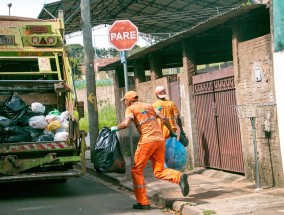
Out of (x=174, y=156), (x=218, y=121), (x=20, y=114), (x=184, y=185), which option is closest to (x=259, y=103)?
(x=174, y=156)

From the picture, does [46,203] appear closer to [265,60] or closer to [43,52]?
[43,52]

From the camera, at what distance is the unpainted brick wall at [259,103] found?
25.8ft

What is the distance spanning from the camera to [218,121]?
10.1 meters

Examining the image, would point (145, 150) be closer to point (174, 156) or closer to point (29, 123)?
point (174, 156)

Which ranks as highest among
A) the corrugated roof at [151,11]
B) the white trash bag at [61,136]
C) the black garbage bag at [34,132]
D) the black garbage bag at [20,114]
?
the corrugated roof at [151,11]

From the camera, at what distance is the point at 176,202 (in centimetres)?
733

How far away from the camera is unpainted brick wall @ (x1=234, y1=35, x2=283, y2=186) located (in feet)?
25.8

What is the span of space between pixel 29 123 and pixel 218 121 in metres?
3.49

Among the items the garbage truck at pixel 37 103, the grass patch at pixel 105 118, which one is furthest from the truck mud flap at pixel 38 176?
the grass patch at pixel 105 118

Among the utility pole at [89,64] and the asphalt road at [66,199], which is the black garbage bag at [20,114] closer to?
the asphalt road at [66,199]

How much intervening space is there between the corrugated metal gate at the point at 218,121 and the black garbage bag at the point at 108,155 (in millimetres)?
2094

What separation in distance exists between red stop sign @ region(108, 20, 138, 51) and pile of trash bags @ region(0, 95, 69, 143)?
1.61m

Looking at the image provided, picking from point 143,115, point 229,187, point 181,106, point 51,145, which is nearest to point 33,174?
point 51,145

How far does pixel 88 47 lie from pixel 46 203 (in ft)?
19.4
